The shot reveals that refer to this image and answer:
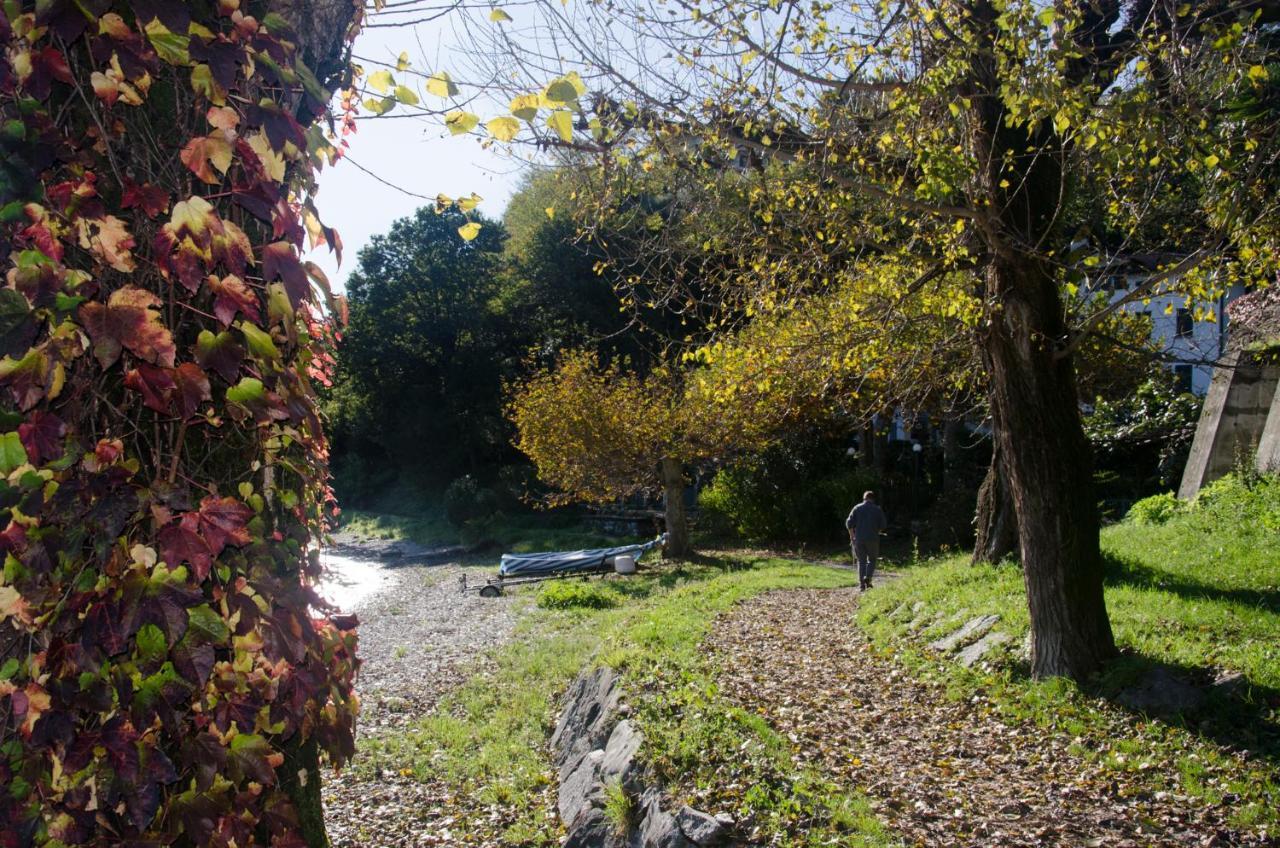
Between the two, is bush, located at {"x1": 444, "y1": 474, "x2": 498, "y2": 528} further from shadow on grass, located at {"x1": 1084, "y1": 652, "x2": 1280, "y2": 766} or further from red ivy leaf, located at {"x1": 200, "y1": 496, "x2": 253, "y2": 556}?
red ivy leaf, located at {"x1": 200, "y1": 496, "x2": 253, "y2": 556}

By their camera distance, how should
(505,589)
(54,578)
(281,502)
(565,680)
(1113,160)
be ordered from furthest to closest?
(505,589) < (565,680) < (1113,160) < (281,502) < (54,578)

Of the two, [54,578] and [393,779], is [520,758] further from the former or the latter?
[54,578]

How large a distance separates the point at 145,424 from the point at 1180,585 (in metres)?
10.0

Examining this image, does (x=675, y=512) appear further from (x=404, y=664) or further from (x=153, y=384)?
(x=153, y=384)

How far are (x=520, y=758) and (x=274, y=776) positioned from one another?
23.3 ft

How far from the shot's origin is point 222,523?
2086 millimetres

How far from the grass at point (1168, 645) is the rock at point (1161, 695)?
0.09m

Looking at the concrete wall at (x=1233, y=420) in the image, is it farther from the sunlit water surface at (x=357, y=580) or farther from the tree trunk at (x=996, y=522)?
the sunlit water surface at (x=357, y=580)

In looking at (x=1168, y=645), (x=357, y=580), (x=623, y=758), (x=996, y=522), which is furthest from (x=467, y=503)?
(x=1168, y=645)

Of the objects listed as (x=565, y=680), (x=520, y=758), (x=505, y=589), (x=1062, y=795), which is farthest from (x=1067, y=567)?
(x=505, y=589)

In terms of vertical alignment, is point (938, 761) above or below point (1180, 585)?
below

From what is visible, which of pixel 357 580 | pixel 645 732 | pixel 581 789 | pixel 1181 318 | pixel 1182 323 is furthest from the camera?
pixel 357 580

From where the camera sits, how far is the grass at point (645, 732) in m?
5.91

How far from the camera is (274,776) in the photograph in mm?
2307
